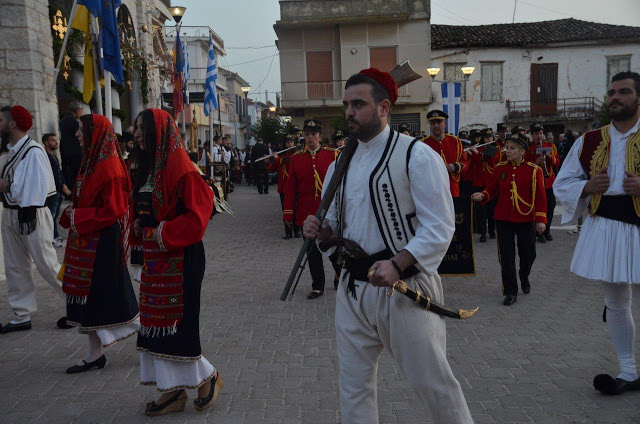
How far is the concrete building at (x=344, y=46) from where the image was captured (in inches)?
1373

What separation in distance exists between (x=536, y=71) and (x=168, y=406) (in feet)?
123

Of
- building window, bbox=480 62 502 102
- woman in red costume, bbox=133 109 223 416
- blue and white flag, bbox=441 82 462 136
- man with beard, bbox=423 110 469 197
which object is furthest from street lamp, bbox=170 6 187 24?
building window, bbox=480 62 502 102

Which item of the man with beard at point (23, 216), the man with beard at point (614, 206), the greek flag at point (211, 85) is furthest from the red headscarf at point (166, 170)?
the greek flag at point (211, 85)

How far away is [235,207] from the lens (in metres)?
18.8

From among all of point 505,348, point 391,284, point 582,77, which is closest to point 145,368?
point 391,284

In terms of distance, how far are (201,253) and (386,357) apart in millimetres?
1942

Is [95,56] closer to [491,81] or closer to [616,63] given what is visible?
[491,81]

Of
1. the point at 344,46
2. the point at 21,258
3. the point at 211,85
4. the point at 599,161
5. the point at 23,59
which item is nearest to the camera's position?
the point at 599,161

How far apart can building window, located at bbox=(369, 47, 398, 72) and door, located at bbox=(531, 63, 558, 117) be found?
8900 millimetres

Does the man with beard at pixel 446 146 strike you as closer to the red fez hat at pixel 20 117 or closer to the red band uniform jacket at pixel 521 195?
the red band uniform jacket at pixel 521 195

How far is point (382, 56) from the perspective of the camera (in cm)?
3569

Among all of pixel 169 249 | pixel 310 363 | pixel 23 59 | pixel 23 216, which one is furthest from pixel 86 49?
pixel 169 249

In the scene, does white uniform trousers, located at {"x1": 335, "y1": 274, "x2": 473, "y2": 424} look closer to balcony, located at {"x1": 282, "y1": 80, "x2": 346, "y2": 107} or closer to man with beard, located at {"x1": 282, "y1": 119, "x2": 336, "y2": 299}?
man with beard, located at {"x1": 282, "y1": 119, "x2": 336, "y2": 299}

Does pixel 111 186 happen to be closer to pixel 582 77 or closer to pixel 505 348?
pixel 505 348
